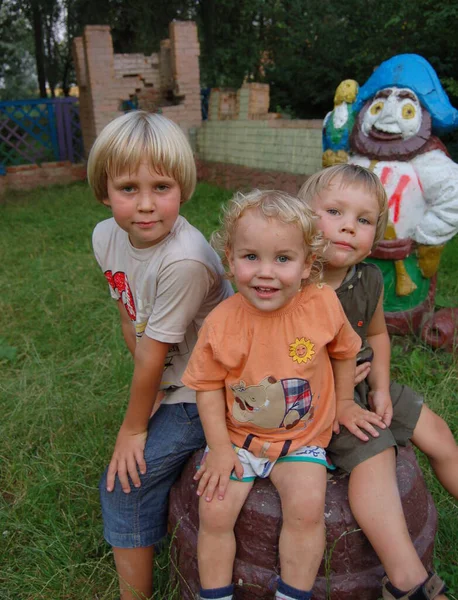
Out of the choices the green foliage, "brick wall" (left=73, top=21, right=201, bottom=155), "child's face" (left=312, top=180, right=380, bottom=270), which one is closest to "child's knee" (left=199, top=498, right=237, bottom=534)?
"child's face" (left=312, top=180, right=380, bottom=270)

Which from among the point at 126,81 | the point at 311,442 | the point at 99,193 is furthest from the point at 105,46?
the point at 311,442

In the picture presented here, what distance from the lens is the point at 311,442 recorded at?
1627mm

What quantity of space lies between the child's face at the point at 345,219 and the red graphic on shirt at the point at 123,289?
68cm

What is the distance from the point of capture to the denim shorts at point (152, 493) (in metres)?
1.81

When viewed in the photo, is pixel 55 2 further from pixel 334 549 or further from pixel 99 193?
pixel 334 549

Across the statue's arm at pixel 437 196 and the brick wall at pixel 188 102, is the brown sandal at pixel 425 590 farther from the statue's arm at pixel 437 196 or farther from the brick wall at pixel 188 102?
the brick wall at pixel 188 102

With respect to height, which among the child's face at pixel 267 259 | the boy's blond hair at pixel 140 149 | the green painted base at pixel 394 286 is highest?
the boy's blond hair at pixel 140 149

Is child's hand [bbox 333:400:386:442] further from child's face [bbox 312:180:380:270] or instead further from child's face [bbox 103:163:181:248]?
child's face [bbox 103:163:181:248]

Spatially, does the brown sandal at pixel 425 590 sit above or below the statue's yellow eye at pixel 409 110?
below

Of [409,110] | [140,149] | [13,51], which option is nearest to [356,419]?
[140,149]

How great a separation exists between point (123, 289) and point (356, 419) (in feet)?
2.91

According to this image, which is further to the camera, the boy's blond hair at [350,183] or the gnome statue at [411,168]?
the gnome statue at [411,168]

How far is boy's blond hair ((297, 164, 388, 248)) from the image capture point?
1763 millimetres

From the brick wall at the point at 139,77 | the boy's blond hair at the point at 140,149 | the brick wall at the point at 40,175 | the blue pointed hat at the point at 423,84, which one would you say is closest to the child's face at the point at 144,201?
the boy's blond hair at the point at 140,149
